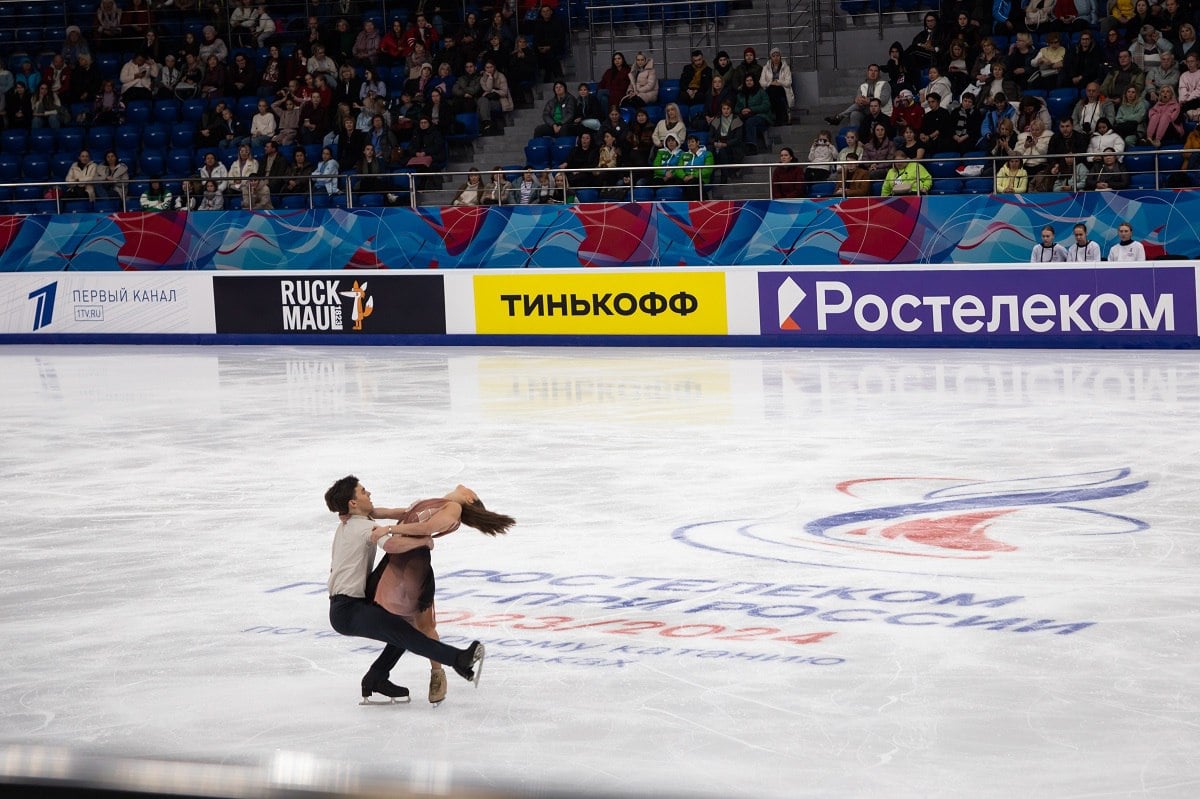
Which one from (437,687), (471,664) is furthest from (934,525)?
(471,664)

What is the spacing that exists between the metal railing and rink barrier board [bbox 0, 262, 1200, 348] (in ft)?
3.50

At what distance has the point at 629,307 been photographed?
72.3 ft

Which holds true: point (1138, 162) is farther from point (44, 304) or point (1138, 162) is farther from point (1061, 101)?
point (44, 304)

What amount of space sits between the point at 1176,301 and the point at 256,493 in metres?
12.0

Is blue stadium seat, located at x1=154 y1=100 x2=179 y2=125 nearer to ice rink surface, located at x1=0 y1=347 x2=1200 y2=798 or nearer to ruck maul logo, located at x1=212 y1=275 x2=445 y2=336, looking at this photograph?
ruck maul logo, located at x1=212 y1=275 x2=445 y2=336

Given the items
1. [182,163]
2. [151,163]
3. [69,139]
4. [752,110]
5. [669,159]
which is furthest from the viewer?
[69,139]

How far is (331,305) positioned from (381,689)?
711 inches

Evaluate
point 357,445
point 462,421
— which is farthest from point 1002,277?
point 357,445

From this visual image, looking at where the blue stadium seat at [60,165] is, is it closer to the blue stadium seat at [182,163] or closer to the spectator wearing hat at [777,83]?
the blue stadium seat at [182,163]

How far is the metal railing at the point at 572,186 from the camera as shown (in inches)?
788

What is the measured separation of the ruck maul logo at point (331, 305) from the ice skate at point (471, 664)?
17328 mm

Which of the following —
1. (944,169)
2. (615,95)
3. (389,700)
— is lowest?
(389,700)

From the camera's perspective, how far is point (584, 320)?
22.2m

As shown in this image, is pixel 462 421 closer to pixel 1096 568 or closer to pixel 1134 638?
pixel 1096 568
